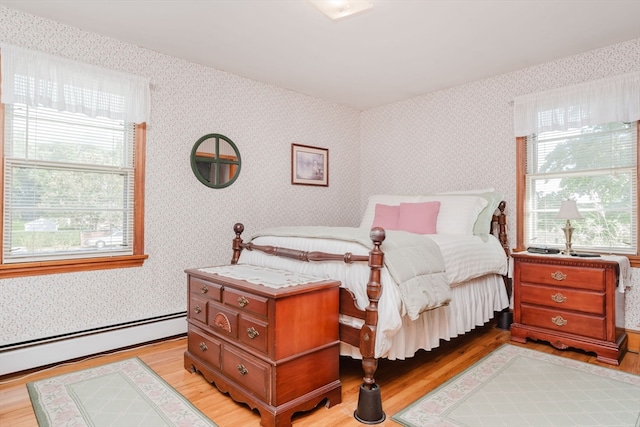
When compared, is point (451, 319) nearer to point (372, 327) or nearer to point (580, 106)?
point (372, 327)

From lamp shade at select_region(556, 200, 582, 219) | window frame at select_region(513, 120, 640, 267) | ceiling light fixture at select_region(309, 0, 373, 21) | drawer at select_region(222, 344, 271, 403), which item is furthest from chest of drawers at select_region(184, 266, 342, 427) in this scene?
window frame at select_region(513, 120, 640, 267)

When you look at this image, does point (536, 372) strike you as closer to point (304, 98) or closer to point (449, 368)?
point (449, 368)

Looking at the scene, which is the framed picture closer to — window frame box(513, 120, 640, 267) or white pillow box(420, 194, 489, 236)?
white pillow box(420, 194, 489, 236)

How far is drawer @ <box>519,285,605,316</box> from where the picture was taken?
271 cm

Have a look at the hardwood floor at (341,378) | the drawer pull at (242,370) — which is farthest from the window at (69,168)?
the drawer pull at (242,370)

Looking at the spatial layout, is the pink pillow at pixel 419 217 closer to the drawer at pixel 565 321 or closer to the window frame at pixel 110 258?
the drawer at pixel 565 321

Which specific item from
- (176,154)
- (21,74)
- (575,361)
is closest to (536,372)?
(575,361)

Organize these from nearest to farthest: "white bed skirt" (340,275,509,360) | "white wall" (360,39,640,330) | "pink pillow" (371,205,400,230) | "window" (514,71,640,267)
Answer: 1. "white bed skirt" (340,275,509,360)
2. "window" (514,71,640,267)
3. "white wall" (360,39,640,330)
4. "pink pillow" (371,205,400,230)

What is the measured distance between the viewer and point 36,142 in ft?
8.64

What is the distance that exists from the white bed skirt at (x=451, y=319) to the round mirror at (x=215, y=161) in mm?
1989

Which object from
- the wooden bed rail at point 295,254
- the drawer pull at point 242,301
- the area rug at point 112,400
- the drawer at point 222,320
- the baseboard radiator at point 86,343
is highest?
the wooden bed rail at point 295,254

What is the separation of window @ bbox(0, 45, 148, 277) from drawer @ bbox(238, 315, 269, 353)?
57.5 inches

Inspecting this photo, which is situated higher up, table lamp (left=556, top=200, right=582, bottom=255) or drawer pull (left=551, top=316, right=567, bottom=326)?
table lamp (left=556, top=200, right=582, bottom=255)

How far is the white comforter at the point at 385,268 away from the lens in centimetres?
199
